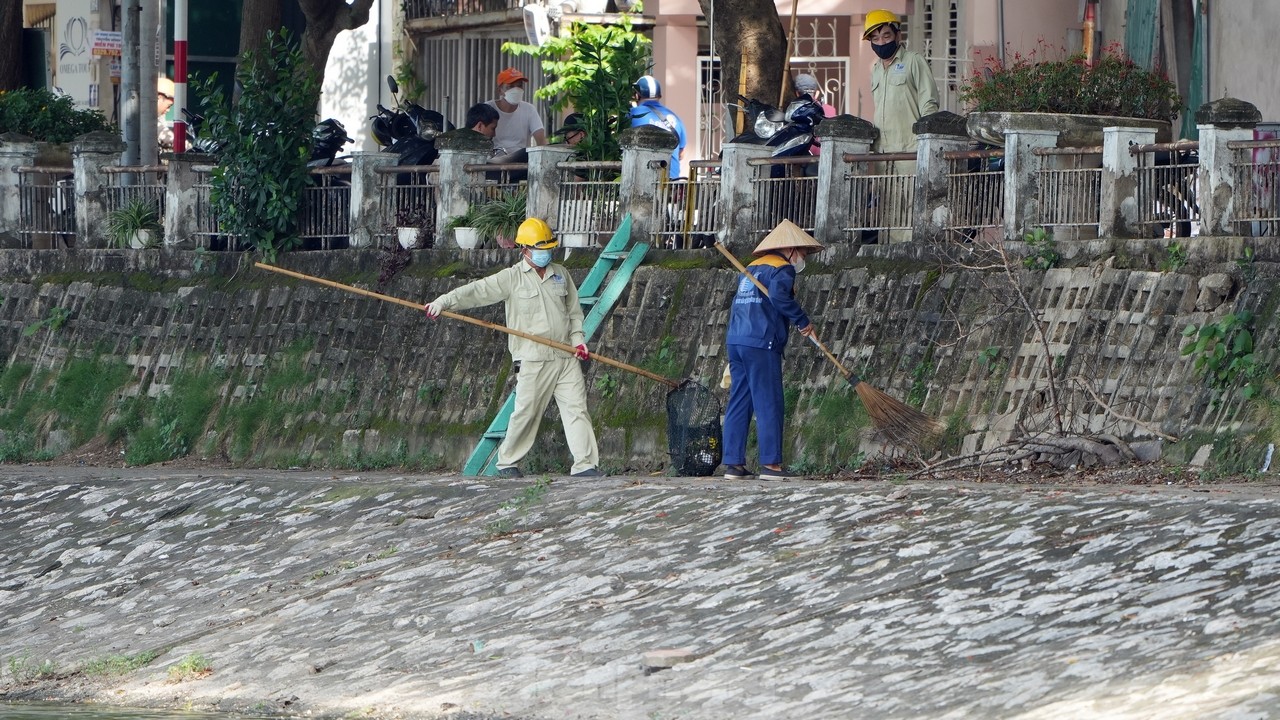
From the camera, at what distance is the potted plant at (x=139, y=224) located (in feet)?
71.4

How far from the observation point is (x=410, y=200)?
19.5 metres

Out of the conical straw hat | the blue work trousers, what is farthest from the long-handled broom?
the conical straw hat

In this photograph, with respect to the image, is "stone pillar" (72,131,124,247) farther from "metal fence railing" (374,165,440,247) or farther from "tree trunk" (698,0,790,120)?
"tree trunk" (698,0,790,120)

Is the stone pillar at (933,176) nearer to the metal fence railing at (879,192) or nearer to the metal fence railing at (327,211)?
the metal fence railing at (879,192)

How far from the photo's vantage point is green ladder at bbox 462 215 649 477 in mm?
16938

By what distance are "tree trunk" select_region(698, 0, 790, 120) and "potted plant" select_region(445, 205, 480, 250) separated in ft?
10.1

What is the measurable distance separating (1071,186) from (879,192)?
1630 millimetres

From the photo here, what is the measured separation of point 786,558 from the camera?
11641 millimetres

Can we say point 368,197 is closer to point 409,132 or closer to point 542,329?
point 409,132

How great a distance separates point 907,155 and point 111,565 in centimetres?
598

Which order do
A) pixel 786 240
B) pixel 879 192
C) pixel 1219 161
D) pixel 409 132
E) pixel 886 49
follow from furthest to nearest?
pixel 409 132 → pixel 886 49 → pixel 879 192 → pixel 786 240 → pixel 1219 161

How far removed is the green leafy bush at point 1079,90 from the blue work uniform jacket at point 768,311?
7.54ft

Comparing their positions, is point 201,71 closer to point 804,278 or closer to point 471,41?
point 471,41

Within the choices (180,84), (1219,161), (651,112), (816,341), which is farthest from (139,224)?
(1219,161)
